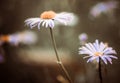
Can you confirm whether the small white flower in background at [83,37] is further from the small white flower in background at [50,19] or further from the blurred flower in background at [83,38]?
the small white flower in background at [50,19]

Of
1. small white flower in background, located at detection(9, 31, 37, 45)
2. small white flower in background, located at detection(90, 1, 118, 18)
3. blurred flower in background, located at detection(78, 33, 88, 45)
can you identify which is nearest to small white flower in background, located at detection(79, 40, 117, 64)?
blurred flower in background, located at detection(78, 33, 88, 45)

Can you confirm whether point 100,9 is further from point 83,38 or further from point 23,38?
point 23,38

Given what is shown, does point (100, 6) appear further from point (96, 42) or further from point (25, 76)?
point (25, 76)

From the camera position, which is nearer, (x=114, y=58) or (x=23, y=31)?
(x=114, y=58)

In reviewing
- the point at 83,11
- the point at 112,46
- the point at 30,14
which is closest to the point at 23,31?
the point at 30,14

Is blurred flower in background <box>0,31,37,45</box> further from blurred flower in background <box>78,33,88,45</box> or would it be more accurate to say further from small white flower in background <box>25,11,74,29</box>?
blurred flower in background <box>78,33,88,45</box>

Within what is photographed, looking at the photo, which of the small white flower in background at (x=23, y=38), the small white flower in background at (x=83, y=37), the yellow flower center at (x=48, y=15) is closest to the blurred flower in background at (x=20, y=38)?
the small white flower in background at (x=23, y=38)

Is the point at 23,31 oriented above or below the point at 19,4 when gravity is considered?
below

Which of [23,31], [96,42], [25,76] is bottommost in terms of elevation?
[25,76]
